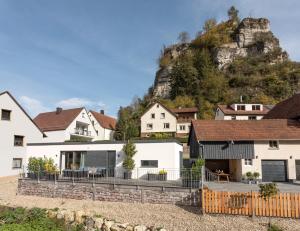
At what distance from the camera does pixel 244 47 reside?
242ft

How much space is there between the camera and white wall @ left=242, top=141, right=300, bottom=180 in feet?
78.2

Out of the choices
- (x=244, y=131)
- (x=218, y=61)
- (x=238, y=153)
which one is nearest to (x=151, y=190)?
(x=238, y=153)

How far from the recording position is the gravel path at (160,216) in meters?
14.0

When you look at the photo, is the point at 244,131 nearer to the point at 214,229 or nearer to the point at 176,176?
the point at 176,176

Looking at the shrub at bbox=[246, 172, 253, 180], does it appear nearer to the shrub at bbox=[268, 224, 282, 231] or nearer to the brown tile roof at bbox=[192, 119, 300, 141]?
the brown tile roof at bbox=[192, 119, 300, 141]

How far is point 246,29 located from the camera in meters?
74.8

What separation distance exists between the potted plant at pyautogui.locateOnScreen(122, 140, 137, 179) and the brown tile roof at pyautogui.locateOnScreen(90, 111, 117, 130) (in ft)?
104

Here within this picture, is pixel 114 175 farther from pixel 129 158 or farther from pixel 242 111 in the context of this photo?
pixel 242 111

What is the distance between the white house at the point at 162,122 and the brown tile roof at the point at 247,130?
79.8 feet

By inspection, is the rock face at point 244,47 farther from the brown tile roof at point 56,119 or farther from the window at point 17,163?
the window at point 17,163

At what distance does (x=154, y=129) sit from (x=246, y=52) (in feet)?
125

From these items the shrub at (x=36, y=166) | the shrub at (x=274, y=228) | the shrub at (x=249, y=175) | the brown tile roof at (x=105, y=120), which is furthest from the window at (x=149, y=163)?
the brown tile roof at (x=105, y=120)

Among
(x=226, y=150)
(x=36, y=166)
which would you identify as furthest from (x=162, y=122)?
(x=36, y=166)

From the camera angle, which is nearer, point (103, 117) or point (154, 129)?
point (154, 129)
